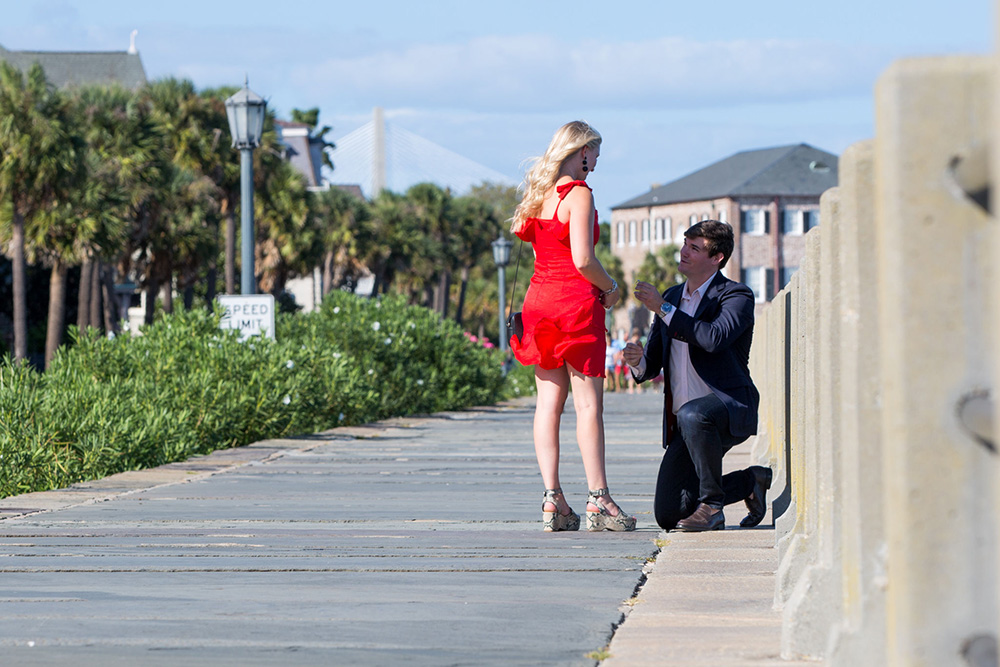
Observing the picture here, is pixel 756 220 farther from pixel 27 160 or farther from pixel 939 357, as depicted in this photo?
pixel 939 357

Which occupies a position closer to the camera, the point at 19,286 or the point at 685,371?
the point at 685,371

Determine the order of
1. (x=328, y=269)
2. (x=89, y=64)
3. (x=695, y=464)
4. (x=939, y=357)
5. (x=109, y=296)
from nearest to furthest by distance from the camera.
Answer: (x=939, y=357), (x=695, y=464), (x=109, y=296), (x=328, y=269), (x=89, y=64)

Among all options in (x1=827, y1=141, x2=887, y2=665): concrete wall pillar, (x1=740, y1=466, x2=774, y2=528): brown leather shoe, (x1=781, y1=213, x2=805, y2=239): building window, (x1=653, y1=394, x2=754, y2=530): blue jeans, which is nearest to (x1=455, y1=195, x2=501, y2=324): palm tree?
(x1=781, y1=213, x2=805, y2=239): building window

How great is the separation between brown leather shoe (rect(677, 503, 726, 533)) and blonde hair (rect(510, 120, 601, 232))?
4.76ft

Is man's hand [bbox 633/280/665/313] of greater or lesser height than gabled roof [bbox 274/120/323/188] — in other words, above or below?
below

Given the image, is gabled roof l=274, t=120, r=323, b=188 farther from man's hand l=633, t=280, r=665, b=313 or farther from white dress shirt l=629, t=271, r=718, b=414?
man's hand l=633, t=280, r=665, b=313

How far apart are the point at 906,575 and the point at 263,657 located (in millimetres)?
2184

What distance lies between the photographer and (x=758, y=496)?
7.04 meters

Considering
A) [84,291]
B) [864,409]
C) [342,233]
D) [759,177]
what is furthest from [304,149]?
[864,409]

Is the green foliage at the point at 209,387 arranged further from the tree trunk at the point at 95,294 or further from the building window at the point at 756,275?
the building window at the point at 756,275

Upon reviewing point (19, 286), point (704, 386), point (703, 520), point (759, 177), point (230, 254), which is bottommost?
point (703, 520)

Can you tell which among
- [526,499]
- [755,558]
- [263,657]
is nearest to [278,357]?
[526,499]

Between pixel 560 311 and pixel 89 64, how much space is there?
67.2 metres

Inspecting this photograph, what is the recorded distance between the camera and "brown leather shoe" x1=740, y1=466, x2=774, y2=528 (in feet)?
23.0
